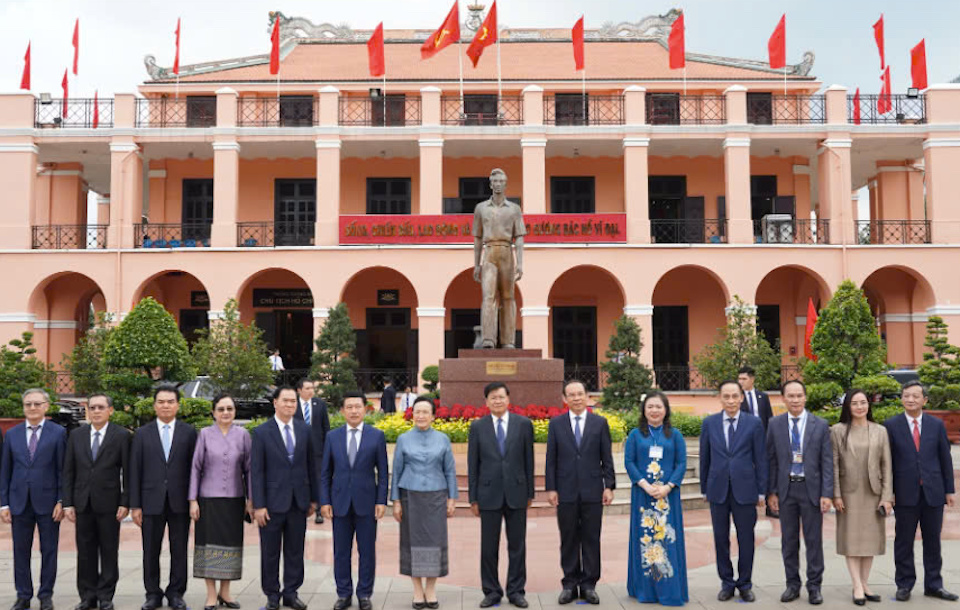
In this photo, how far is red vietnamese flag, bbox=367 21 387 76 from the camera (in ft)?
78.2

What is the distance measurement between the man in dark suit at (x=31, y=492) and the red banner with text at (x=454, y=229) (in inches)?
682

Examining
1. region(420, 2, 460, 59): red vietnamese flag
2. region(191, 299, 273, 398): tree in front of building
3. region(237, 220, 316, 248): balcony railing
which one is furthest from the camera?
region(237, 220, 316, 248): balcony railing

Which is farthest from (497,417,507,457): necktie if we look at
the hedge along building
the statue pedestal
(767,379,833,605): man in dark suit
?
the hedge along building

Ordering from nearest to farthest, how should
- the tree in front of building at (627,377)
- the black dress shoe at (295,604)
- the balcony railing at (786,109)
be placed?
the black dress shoe at (295,604)
the tree in front of building at (627,377)
the balcony railing at (786,109)

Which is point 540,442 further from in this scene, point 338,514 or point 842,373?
point 842,373

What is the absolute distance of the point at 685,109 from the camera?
25.2m

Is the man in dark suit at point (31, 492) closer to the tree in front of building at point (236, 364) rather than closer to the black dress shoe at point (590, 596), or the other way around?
the black dress shoe at point (590, 596)

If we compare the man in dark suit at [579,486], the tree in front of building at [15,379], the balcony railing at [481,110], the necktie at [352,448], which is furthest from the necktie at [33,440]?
the balcony railing at [481,110]

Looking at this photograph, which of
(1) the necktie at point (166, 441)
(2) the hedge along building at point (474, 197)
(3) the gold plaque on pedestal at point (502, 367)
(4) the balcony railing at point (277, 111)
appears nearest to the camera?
(1) the necktie at point (166, 441)

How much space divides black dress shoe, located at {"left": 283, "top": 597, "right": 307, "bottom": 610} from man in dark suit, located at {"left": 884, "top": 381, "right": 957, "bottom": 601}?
453 centimetres

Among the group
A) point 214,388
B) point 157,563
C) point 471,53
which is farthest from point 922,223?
point 157,563

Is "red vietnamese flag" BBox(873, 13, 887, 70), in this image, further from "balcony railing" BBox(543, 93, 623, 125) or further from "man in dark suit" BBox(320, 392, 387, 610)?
"man in dark suit" BBox(320, 392, 387, 610)

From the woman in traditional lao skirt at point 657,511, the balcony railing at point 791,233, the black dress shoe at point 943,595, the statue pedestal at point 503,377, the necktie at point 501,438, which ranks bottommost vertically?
the black dress shoe at point 943,595

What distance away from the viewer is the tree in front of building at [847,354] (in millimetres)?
15805
